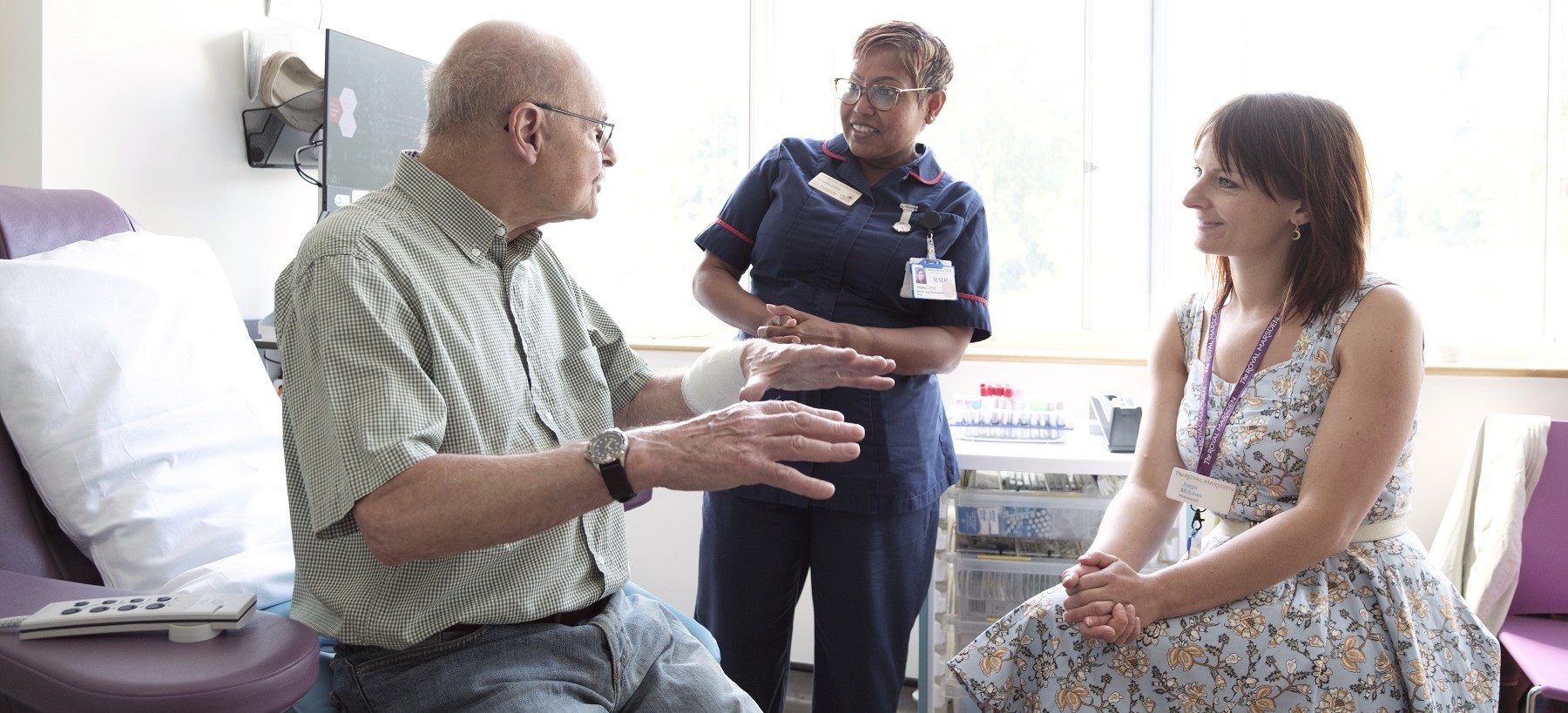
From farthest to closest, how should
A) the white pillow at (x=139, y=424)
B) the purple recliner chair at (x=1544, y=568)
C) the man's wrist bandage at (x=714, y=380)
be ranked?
the purple recliner chair at (x=1544, y=568) → the man's wrist bandage at (x=714, y=380) → the white pillow at (x=139, y=424)

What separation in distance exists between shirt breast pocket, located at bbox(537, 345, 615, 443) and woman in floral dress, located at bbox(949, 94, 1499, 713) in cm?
66

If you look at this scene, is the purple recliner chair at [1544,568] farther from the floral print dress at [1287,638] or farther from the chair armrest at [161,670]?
the chair armrest at [161,670]

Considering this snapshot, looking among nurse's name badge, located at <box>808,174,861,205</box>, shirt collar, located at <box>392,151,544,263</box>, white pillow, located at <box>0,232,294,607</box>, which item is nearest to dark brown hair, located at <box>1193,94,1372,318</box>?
nurse's name badge, located at <box>808,174,861,205</box>

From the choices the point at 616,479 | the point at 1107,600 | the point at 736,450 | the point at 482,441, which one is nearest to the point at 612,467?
the point at 616,479

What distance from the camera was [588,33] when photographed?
3.72 meters

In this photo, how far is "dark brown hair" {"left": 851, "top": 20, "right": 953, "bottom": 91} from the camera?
1.95 m

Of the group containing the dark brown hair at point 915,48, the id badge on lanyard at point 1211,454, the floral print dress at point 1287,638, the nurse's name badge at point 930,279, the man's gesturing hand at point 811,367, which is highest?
the dark brown hair at point 915,48

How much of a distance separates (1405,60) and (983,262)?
6.05ft

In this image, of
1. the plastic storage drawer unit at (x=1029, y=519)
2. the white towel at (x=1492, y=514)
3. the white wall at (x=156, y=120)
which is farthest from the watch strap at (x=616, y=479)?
the white towel at (x=1492, y=514)

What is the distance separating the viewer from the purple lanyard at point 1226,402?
1692 millimetres

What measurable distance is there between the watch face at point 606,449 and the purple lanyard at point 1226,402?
3.46ft

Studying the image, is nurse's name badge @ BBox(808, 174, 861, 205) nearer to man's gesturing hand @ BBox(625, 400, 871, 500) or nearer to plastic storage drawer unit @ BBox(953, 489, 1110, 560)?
plastic storage drawer unit @ BBox(953, 489, 1110, 560)

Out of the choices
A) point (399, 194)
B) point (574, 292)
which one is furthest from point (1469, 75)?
point (399, 194)

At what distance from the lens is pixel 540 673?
1.26m
